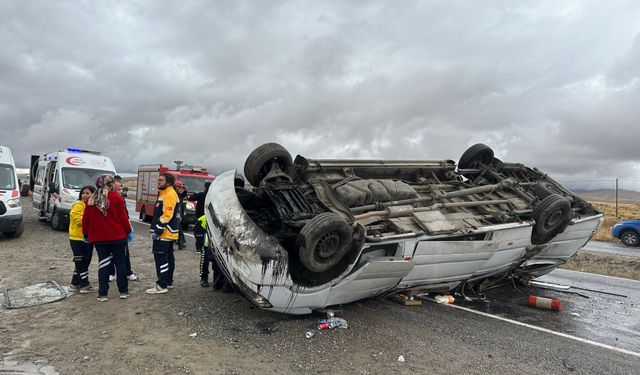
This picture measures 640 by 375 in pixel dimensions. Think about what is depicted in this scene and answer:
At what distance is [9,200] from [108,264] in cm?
546

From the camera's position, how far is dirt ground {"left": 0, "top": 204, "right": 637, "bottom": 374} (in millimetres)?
3410

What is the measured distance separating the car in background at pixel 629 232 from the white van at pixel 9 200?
1899cm

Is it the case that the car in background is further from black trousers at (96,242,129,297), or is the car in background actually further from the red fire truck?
black trousers at (96,242,129,297)

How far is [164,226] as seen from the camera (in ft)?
17.0

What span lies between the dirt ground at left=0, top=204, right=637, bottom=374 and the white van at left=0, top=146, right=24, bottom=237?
3.87 metres

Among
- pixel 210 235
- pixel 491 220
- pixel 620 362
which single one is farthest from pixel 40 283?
pixel 620 362

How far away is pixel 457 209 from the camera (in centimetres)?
554

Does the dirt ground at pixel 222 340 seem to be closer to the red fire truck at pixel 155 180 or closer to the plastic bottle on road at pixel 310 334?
the plastic bottle on road at pixel 310 334

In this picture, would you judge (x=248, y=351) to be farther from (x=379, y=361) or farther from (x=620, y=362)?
(x=620, y=362)

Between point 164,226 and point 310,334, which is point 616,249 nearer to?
point 310,334

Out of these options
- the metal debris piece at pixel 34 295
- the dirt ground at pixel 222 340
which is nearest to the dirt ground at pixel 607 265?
the dirt ground at pixel 222 340

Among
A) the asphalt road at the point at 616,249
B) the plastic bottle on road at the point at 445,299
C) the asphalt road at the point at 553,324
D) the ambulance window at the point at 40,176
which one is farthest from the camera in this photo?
the asphalt road at the point at 616,249

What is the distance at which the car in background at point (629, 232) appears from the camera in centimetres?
1484

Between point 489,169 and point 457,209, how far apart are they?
201 centimetres
